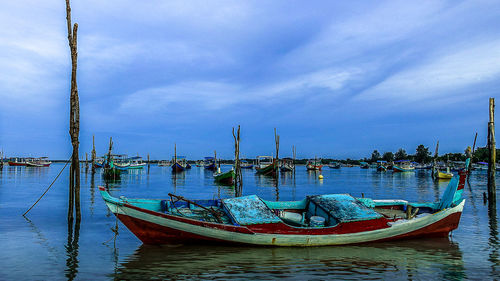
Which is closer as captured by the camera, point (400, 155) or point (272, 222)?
point (272, 222)

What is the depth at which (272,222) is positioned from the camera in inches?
390

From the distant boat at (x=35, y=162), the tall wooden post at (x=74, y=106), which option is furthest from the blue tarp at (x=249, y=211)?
the distant boat at (x=35, y=162)

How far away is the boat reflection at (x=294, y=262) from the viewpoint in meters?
8.07

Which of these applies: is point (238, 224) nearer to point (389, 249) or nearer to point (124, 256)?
point (124, 256)

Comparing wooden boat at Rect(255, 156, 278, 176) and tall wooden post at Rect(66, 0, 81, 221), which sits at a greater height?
tall wooden post at Rect(66, 0, 81, 221)

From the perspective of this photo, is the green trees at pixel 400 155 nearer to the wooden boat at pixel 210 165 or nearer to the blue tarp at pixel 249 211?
the wooden boat at pixel 210 165

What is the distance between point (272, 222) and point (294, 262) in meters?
1.37

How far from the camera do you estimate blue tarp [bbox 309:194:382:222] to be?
10539 mm

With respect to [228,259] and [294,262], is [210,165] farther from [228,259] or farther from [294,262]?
[294,262]

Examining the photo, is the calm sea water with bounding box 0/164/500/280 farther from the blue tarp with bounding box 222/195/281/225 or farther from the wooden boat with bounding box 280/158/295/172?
the wooden boat with bounding box 280/158/295/172

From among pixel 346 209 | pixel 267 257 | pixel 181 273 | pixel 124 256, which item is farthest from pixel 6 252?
pixel 346 209

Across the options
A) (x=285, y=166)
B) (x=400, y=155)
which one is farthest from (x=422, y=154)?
(x=285, y=166)

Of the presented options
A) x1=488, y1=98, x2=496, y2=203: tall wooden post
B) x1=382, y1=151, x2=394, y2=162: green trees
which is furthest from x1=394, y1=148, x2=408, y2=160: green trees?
x1=488, y1=98, x2=496, y2=203: tall wooden post

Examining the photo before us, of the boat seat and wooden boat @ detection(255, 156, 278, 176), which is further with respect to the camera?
wooden boat @ detection(255, 156, 278, 176)
